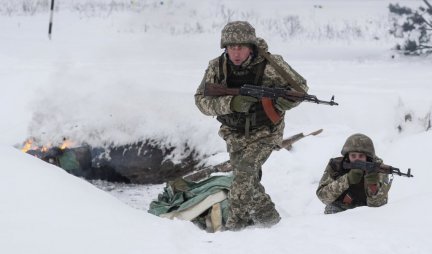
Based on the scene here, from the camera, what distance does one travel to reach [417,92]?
9117 millimetres

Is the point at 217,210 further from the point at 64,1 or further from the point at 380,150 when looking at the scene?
the point at 64,1

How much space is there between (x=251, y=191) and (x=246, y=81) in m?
0.94

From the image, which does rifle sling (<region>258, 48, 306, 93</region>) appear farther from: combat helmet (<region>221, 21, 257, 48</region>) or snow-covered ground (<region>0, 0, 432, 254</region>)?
snow-covered ground (<region>0, 0, 432, 254</region>)

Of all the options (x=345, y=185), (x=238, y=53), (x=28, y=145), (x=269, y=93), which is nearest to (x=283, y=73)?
(x=269, y=93)

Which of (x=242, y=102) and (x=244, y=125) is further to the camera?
(x=244, y=125)

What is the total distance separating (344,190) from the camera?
4820 mm

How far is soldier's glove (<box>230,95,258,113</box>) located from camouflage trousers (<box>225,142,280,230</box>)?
0.42 metres

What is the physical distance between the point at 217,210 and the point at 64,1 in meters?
16.8

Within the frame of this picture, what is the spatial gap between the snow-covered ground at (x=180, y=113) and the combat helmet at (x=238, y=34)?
4.77 feet

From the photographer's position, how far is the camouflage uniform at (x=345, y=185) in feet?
15.7

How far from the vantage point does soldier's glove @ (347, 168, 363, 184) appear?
185 inches

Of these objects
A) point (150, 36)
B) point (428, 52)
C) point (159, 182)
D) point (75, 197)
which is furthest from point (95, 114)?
point (428, 52)

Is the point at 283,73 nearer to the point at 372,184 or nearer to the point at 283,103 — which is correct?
the point at 283,103

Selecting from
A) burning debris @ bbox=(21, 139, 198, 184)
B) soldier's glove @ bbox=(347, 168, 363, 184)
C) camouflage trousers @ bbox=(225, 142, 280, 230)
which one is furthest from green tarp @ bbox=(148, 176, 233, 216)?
burning debris @ bbox=(21, 139, 198, 184)
